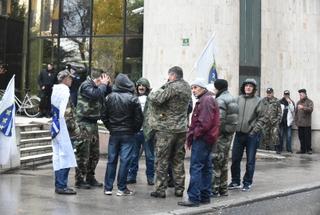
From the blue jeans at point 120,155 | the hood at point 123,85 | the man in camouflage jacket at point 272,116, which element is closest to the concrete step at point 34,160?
the blue jeans at point 120,155

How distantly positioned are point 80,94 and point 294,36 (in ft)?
41.2

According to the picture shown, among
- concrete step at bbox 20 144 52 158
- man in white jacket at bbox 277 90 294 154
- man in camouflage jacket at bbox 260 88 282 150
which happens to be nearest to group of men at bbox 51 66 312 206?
concrete step at bbox 20 144 52 158

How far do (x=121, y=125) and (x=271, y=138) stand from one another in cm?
965

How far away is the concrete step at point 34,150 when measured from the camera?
12641mm

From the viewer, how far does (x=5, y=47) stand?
2314cm

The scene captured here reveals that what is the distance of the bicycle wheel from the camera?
20469 millimetres

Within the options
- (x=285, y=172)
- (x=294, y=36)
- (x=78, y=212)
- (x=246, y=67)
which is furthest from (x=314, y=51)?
(x=78, y=212)

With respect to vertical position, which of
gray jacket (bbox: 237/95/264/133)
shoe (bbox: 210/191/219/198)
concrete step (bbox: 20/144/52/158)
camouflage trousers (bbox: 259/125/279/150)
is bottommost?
shoe (bbox: 210/191/219/198)

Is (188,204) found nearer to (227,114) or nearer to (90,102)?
(227,114)

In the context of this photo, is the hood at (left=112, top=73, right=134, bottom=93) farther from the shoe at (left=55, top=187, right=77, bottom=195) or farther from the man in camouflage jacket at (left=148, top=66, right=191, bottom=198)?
the shoe at (left=55, top=187, right=77, bottom=195)

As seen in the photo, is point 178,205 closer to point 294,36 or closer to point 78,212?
point 78,212

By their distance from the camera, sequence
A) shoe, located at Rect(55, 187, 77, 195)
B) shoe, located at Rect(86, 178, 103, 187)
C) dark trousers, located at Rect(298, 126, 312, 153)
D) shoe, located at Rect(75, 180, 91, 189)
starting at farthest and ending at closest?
dark trousers, located at Rect(298, 126, 312, 153), shoe, located at Rect(86, 178, 103, 187), shoe, located at Rect(75, 180, 91, 189), shoe, located at Rect(55, 187, 77, 195)

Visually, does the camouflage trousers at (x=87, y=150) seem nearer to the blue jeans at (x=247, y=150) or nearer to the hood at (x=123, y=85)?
the hood at (x=123, y=85)

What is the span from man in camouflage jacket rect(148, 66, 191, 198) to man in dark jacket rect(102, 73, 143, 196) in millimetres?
315
